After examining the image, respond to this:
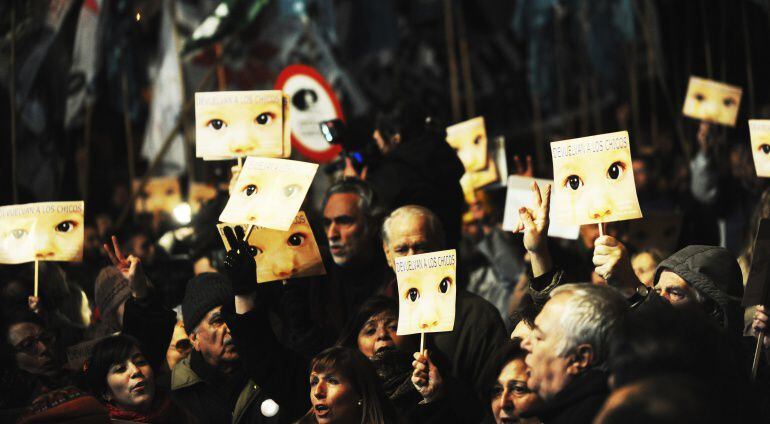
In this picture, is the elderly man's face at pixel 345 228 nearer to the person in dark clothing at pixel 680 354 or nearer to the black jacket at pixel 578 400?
the black jacket at pixel 578 400

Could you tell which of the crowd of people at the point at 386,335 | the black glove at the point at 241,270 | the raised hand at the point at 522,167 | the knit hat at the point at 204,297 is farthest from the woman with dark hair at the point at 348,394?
the raised hand at the point at 522,167

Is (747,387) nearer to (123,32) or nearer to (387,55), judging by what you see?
(123,32)

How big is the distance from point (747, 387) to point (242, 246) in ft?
8.72

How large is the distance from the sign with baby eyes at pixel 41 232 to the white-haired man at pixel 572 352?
3.26m

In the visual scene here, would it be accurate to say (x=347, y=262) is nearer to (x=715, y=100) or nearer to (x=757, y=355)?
(x=757, y=355)

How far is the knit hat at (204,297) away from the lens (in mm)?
6289

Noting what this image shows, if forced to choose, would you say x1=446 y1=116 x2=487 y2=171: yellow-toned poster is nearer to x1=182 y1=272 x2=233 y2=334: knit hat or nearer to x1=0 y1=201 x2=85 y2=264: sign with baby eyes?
x1=182 y1=272 x2=233 y2=334: knit hat

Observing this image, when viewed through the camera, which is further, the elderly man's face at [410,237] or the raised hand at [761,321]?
the elderly man's face at [410,237]

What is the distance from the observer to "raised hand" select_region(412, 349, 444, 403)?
530 cm

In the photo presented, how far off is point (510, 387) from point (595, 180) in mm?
1016

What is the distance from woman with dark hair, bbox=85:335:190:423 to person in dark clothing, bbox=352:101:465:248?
2.06m

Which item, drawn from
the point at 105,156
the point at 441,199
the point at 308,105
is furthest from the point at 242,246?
the point at 105,156

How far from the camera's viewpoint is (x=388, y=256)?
642 centimetres

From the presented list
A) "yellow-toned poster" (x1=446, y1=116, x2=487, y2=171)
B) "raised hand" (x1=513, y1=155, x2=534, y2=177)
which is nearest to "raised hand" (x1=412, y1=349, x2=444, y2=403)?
"raised hand" (x1=513, y1=155, x2=534, y2=177)
